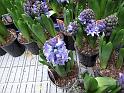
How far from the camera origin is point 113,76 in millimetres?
1153

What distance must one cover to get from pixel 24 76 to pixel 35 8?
0.48 metres

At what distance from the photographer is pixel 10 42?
1.54m

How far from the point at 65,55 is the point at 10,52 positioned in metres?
0.68

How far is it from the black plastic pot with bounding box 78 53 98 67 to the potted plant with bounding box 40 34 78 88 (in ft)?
0.30

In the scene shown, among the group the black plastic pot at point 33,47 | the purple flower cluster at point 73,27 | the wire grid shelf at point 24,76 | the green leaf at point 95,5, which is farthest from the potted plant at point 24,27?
the green leaf at point 95,5

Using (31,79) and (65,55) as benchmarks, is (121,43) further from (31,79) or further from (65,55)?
(31,79)

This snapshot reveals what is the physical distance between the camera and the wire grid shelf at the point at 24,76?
1.40 m

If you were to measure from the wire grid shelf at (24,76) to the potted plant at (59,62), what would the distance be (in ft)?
0.43

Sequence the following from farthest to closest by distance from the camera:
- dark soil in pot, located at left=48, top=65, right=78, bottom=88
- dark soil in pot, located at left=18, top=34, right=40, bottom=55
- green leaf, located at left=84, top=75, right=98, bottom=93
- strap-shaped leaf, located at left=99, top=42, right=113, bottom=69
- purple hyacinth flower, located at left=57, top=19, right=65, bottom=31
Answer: dark soil in pot, located at left=18, top=34, right=40, bottom=55
purple hyacinth flower, located at left=57, top=19, right=65, bottom=31
dark soil in pot, located at left=48, top=65, right=78, bottom=88
strap-shaped leaf, located at left=99, top=42, right=113, bottom=69
green leaf, located at left=84, top=75, right=98, bottom=93

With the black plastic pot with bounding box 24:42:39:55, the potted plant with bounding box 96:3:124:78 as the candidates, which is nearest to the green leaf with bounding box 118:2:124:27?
the potted plant with bounding box 96:3:124:78

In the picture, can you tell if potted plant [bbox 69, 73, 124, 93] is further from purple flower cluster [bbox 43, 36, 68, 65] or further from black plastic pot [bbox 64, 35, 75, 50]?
black plastic pot [bbox 64, 35, 75, 50]

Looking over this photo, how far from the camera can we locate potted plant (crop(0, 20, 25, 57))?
1534 mm

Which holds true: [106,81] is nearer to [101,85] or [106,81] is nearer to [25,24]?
[101,85]

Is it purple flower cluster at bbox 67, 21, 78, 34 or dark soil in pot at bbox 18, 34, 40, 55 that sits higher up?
purple flower cluster at bbox 67, 21, 78, 34
